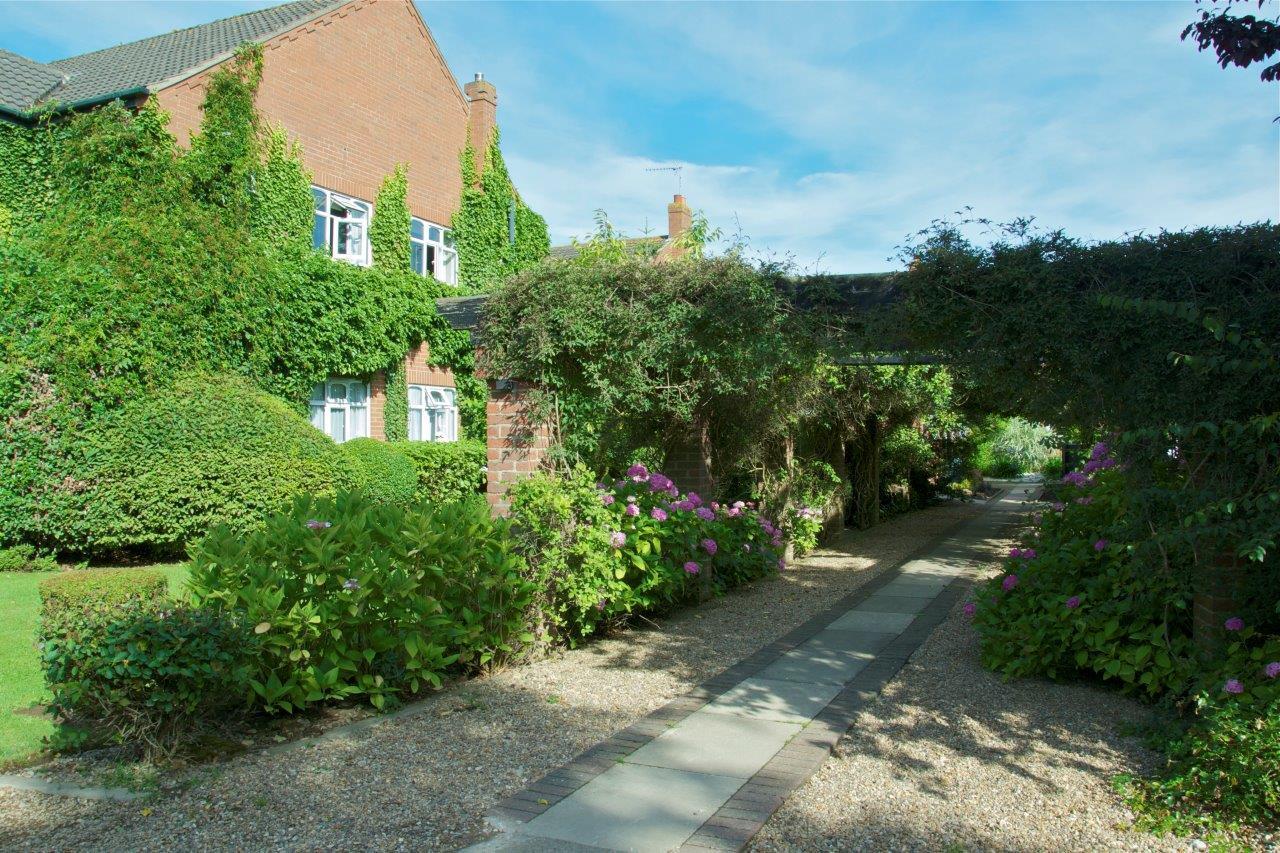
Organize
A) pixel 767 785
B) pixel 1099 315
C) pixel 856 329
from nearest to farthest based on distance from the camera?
pixel 767 785, pixel 1099 315, pixel 856 329

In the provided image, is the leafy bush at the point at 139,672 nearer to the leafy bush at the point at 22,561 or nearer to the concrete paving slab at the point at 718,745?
the concrete paving slab at the point at 718,745

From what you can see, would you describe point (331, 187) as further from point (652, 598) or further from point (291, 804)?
point (291, 804)

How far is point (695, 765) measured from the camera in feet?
14.3

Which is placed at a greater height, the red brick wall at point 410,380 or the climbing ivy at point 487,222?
the climbing ivy at point 487,222

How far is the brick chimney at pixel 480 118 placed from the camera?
20406mm

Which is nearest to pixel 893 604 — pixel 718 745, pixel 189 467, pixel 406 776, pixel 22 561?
pixel 718 745

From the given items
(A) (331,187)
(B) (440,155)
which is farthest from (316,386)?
(B) (440,155)

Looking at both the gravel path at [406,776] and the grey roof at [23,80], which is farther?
the grey roof at [23,80]

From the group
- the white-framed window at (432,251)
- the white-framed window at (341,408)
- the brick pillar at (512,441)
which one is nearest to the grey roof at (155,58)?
the white-framed window at (432,251)

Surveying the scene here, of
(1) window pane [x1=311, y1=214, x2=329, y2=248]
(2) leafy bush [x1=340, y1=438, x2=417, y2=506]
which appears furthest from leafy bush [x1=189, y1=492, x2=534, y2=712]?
(1) window pane [x1=311, y1=214, x2=329, y2=248]

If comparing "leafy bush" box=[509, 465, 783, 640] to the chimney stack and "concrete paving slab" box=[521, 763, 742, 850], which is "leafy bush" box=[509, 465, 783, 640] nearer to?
"concrete paving slab" box=[521, 763, 742, 850]

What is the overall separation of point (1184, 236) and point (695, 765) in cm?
380

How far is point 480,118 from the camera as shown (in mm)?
20469

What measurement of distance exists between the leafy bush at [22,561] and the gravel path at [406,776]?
7.66 meters
